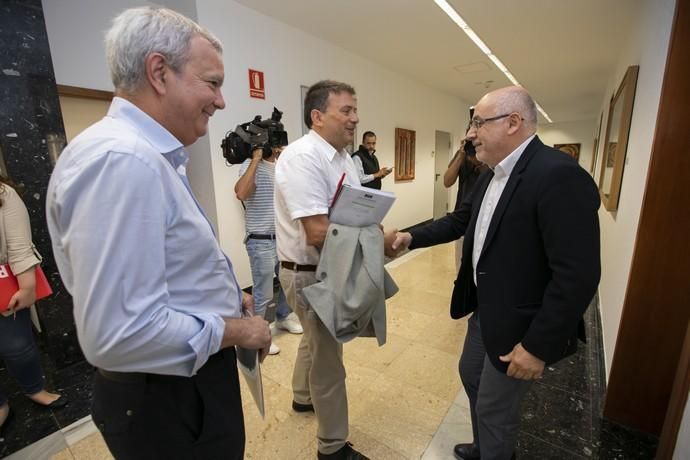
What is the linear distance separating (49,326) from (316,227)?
2078mm

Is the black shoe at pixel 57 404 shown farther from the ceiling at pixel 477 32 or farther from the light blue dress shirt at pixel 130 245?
the ceiling at pixel 477 32

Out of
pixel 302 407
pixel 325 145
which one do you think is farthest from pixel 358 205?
pixel 302 407

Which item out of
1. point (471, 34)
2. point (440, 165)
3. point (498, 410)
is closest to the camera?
point (498, 410)

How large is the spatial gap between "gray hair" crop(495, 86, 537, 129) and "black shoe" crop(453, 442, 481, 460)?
142 centimetres

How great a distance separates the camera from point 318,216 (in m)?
1.24

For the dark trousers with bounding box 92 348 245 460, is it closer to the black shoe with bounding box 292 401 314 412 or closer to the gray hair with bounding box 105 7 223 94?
the gray hair with bounding box 105 7 223 94

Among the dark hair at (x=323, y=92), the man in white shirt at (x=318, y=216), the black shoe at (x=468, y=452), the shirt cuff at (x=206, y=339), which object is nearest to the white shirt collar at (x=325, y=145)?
the man in white shirt at (x=318, y=216)

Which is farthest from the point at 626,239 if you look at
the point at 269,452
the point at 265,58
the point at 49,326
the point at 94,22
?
the point at 94,22

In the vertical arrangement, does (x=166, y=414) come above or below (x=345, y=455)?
above

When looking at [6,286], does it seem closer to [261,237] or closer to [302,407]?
[261,237]

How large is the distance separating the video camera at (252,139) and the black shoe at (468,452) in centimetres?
209

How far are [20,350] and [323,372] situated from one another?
5.30ft

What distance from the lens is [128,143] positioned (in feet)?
1.91

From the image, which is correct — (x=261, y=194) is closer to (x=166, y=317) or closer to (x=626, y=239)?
(x=166, y=317)
